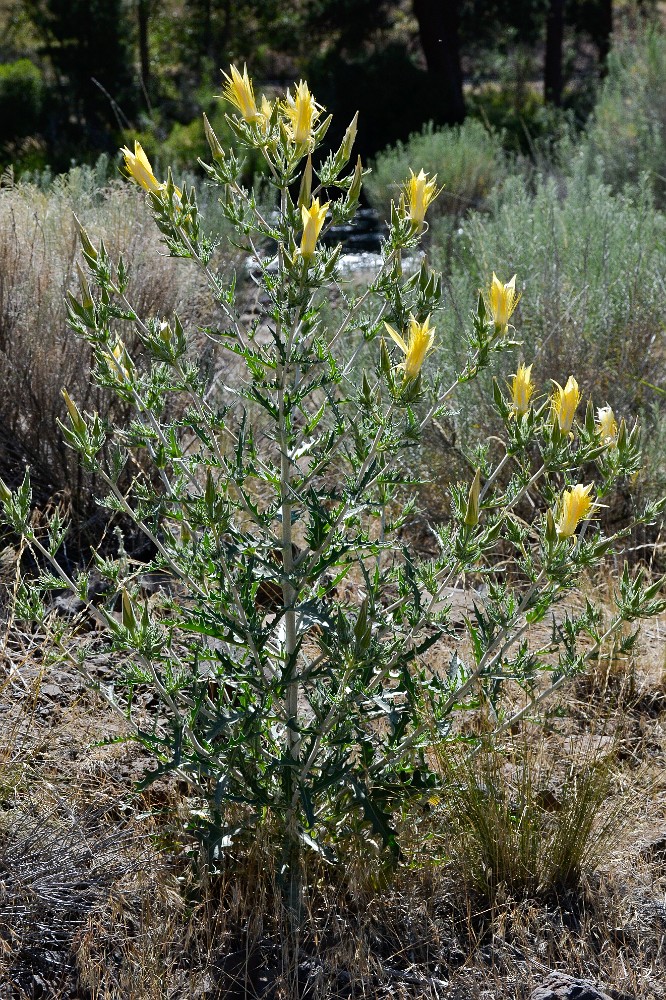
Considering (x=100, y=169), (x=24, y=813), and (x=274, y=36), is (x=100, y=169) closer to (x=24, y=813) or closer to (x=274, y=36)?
(x=24, y=813)

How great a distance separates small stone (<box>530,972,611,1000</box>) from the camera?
1.90 m

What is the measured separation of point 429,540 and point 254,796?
1.79m

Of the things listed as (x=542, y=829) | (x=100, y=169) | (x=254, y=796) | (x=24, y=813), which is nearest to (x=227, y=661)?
(x=254, y=796)

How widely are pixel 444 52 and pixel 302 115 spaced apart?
1567 centimetres

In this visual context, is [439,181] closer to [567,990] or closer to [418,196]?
[418,196]

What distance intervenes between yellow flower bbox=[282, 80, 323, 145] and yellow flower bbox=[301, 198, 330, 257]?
0.53 ft

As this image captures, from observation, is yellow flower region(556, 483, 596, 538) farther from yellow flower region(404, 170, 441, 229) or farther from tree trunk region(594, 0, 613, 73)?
tree trunk region(594, 0, 613, 73)

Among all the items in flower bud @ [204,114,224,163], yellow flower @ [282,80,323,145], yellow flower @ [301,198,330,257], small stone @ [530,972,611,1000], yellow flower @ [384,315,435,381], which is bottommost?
small stone @ [530,972,611,1000]

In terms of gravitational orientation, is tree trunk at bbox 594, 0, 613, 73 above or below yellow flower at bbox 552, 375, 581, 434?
above

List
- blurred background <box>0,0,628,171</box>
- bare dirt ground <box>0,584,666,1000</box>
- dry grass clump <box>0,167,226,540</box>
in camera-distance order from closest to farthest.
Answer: bare dirt ground <box>0,584,666,1000</box>
dry grass clump <box>0,167,226,540</box>
blurred background <box>0,0,628,171</box>

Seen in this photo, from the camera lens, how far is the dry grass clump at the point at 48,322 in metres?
3.52

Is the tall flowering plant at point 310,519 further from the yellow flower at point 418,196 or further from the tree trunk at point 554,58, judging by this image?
the tree trunk at point 554,58

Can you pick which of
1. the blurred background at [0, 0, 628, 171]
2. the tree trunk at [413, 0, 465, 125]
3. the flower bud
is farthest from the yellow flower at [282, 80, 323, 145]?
the tree trunk at [413, 0, 465, 125]

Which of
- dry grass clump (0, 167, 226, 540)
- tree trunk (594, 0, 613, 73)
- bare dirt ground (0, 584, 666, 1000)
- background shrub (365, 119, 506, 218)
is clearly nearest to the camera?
bare dirt ground (0, 584, 666, 1000)
